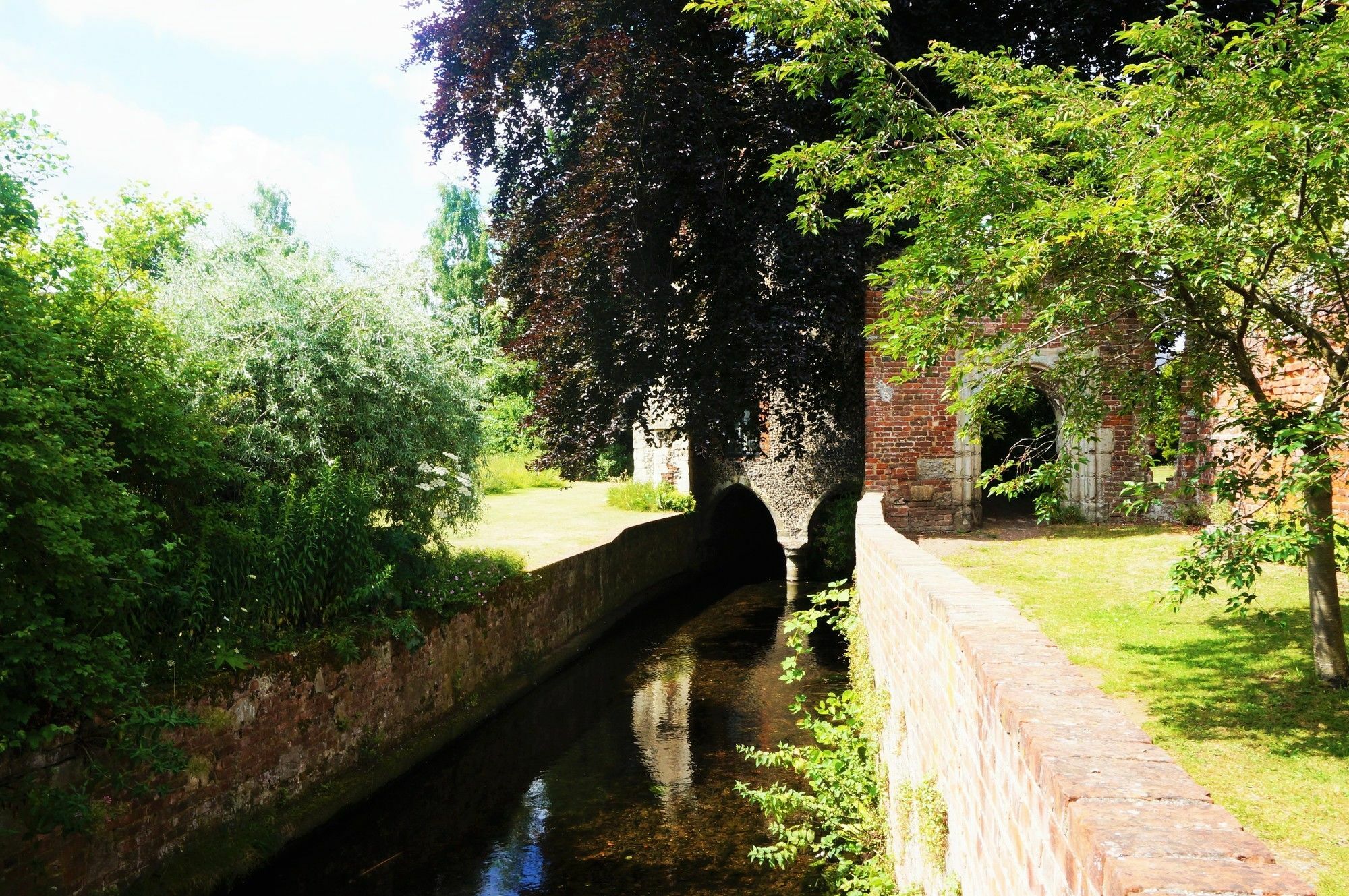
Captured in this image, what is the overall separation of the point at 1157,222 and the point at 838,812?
453cm

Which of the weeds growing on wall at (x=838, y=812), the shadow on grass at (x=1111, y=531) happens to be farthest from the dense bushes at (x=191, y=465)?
the shadow on grass at (x=1111, y=531)

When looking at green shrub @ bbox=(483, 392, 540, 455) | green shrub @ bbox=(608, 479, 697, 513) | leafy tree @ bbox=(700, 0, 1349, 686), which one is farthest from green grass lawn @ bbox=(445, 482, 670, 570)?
leafy tree @ bbox=(700, 0, 1349, 686)

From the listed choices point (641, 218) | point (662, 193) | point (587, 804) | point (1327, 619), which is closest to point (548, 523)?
point (641, 218)

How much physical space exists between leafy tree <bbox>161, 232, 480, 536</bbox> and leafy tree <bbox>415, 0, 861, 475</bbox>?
3.25m

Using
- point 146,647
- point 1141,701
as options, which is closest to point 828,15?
point 1141,701

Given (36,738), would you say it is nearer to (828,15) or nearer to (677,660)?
(828,15)

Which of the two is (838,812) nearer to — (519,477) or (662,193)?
(662,193)

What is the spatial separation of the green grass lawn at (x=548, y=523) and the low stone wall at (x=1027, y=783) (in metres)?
8.40

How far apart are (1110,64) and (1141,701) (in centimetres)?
1027

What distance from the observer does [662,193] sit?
1304 centimetres

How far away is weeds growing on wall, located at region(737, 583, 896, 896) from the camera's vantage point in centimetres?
638

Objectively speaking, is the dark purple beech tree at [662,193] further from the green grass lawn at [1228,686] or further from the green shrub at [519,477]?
the green shrub at [519,477]

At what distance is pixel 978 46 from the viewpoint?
1270 cm

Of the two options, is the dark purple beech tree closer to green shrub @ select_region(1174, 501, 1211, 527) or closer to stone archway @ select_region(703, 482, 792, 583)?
green shrub @ select_region(1174, 501, 1211, 527)
